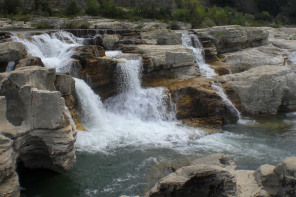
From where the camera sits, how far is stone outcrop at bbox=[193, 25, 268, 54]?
18922mm

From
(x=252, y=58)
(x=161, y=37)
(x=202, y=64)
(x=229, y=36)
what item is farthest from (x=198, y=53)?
(x=229, y=36)

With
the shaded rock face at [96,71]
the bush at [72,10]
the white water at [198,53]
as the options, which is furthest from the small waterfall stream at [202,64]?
the bush at [72,10]

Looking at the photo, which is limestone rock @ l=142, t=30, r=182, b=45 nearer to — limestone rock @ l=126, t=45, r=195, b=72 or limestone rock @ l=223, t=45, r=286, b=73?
limestone rock @ l=126, t=45, r=195, b=72

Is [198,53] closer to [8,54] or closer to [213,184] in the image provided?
[8,54]

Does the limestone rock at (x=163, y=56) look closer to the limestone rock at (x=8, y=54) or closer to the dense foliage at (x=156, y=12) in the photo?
the limestone rock at (x=8, y=54)

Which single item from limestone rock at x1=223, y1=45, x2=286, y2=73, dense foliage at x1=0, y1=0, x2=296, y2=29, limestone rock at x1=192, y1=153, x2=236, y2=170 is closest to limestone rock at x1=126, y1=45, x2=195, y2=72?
limestone rock at x1=223, y1=45, x2=286, y2=73

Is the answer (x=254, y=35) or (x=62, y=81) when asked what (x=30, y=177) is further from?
(x=254, y=35)

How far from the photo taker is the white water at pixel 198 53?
15945 mm

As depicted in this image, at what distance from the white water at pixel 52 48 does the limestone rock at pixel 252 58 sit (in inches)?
324

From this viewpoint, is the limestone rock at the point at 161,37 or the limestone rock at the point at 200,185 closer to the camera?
the limestone rock at the point at 200,185

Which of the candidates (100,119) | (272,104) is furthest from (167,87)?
(272,104)

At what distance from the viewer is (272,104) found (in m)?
13.9

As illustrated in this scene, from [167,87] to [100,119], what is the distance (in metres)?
3.16

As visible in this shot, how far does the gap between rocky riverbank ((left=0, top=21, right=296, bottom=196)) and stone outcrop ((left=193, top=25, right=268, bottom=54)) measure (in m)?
0.06
